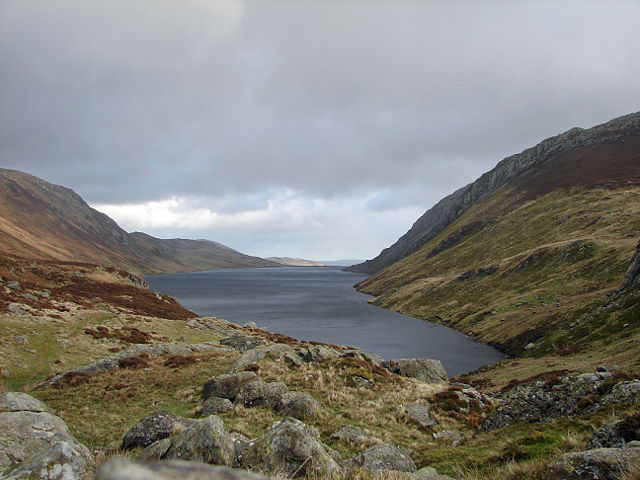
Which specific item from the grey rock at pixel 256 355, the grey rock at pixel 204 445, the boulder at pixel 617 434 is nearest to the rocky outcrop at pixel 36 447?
the grey rock at pixel 204 445

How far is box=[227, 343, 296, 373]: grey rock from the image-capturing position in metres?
27.6

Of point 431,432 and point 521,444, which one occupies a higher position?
point 521,444

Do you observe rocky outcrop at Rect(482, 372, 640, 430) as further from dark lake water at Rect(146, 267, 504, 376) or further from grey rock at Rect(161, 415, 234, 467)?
dark lake water at Rect(146, 267, 504, 376)

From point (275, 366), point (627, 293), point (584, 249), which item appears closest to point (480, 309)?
point (584, 249)

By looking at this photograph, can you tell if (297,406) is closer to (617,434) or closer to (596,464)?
(617,434)

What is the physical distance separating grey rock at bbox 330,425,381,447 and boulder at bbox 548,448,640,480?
9.44 metres

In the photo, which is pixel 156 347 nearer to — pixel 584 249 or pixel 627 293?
pixel 627 293

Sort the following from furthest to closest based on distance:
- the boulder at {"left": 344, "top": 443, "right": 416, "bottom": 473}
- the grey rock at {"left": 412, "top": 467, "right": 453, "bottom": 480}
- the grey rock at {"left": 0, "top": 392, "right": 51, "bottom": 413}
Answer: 1. the grey rock at {"left": 0, "top": 392, "right": 51, "bottom": 413}
2. the boulder at {"left": 344, "top": 443, "right": 416, "bottom": 473}
3. the grey rock at {"left": 412, "top": 467, "right": 453, "bottom": 480}

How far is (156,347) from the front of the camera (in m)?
35.8

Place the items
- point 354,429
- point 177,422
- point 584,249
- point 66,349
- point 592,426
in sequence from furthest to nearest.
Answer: point 584,249, point 66,349, point 354,429, point 177,422, point 592,426

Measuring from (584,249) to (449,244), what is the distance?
10390 cm

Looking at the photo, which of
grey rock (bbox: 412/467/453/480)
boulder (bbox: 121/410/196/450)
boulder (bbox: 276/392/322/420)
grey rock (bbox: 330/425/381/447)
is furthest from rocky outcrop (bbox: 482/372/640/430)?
boulder (bbox: 121/410/196/450)

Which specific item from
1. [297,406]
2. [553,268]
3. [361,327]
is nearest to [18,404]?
[297,406]

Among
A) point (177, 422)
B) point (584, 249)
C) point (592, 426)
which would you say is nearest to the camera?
point (592, 426)
